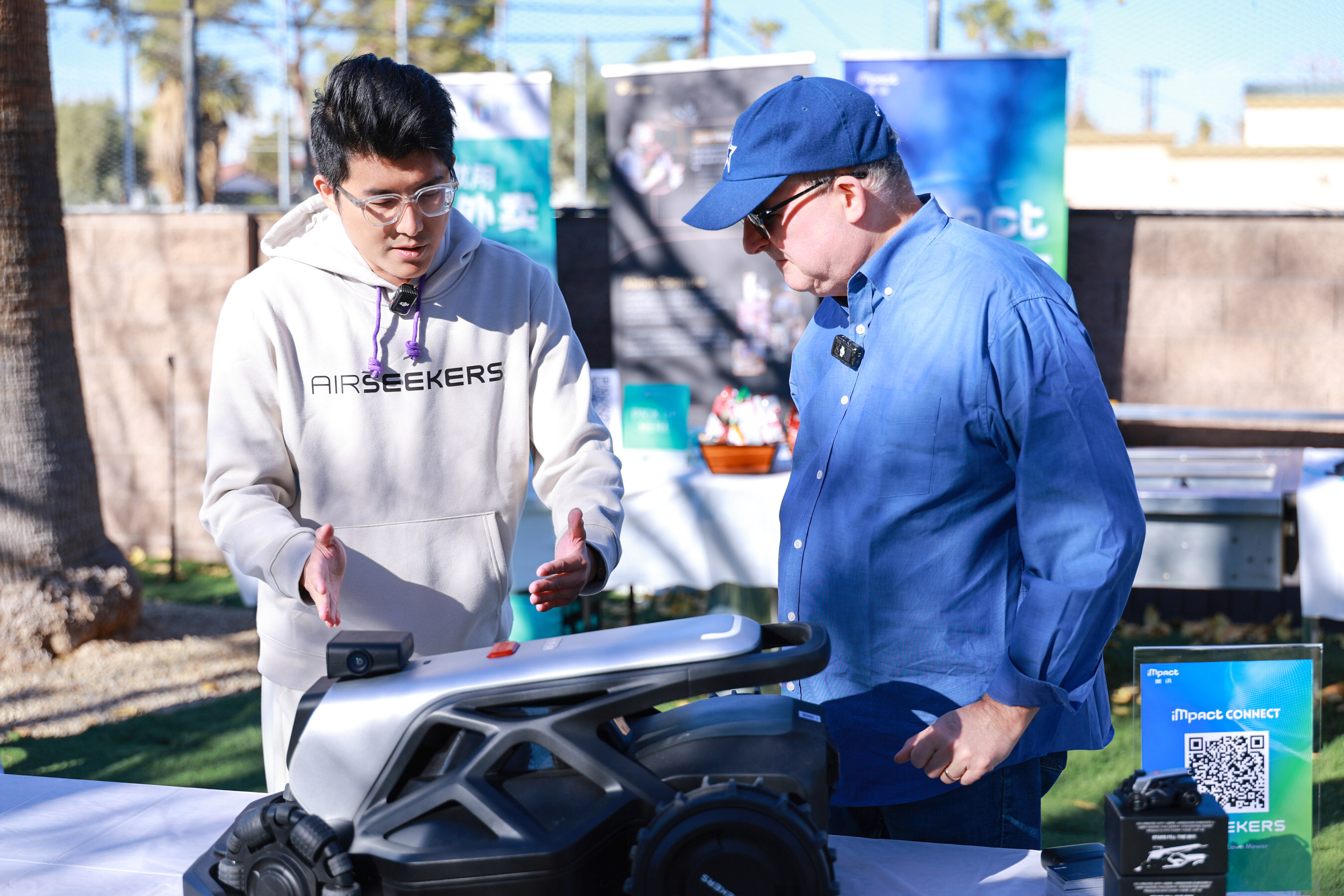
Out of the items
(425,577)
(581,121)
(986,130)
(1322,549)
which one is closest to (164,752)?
(425,577)

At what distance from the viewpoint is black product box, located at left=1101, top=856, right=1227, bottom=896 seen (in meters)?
1.03

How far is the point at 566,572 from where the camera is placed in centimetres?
140

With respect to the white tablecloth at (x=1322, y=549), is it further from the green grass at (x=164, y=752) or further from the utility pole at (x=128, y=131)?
the utility pole at (x=128, y=131)

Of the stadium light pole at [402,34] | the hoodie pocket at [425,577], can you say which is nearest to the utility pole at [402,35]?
the stadium light pole at [402,34]

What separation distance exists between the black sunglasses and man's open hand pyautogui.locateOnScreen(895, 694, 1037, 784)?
0.66 meters

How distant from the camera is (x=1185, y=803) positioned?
1.04m

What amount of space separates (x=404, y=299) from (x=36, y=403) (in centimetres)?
344

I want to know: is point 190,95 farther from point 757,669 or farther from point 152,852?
point 757,669

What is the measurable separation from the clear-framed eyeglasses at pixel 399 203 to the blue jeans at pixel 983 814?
3.38 feet

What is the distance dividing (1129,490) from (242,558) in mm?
1103

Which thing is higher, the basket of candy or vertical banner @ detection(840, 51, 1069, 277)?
vertical banner @ detection(840, 51, 1069, 277)

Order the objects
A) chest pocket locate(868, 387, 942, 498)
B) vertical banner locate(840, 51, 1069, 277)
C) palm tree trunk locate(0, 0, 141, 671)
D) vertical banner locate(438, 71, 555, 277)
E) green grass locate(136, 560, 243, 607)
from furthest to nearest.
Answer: vertical banner locate(438, 71, 555, 277) → green grass locate(136, 560, 243, 607) → vertical banner locate(840, 51, 1069, 277) → palm tree trunk locate(0, 0, 141, 671) → chest pocket locate(868, 387, 942, 498)

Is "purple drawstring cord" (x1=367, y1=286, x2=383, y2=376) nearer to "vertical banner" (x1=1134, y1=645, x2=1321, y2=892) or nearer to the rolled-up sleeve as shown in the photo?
the rolled-up sleeve

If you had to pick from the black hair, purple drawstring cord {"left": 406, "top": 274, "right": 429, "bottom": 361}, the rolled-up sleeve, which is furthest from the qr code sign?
the black hair
